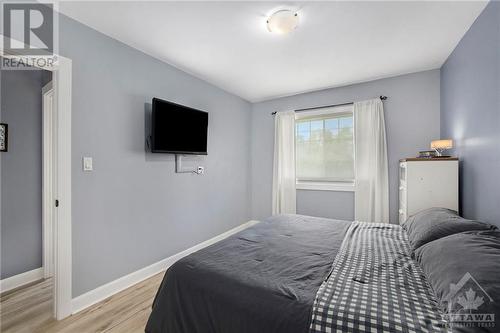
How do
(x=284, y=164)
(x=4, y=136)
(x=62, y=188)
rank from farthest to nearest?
1. (x=284, y=164)
2. (x=4, y=136)
3. (x=62, y=188)

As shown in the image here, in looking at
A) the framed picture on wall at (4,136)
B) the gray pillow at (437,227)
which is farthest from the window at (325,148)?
the framed picture on wall at (4,136)

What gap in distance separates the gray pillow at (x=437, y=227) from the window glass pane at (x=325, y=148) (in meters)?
1.84

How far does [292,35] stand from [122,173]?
2.27 metres

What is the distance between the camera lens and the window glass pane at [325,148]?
146 inches

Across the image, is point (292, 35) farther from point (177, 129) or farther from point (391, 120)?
point (391, 120)

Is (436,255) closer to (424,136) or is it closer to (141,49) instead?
(424,136)

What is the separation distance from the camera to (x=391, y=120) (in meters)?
3.29

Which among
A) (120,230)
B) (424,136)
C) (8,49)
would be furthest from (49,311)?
(424,136)

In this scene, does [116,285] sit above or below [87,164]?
below

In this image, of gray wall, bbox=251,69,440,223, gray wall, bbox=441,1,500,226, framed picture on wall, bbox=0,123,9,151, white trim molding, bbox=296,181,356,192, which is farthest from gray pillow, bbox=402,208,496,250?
framed picture on wall, bbox=0,123,9,151

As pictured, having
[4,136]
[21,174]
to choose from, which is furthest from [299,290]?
[4,136]

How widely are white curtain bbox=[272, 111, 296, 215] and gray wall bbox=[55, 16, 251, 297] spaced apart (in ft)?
4.51

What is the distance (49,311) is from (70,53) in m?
2.29

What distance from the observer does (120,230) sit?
2314mm
